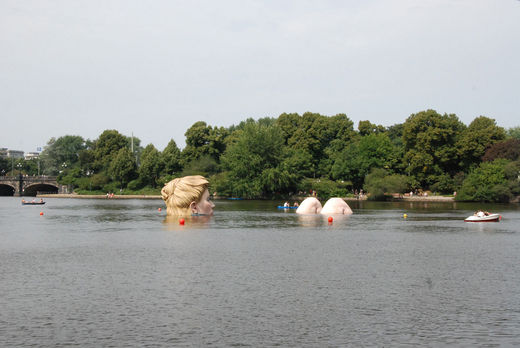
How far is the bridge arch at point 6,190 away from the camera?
7145 inches

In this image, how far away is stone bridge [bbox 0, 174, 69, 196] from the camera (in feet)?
558

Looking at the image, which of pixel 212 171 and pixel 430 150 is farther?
pixel 212 171

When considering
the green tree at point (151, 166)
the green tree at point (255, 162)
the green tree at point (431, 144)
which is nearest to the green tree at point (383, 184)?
the green tree at point (431, 144)

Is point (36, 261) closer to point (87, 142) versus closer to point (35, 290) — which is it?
point (35, 290)

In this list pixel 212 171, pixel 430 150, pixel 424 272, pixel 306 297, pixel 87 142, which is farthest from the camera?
pixel 87 142

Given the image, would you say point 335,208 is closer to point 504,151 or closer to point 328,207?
point 328,207

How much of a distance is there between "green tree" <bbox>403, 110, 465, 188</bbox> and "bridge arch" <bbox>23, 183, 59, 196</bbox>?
11727 cm

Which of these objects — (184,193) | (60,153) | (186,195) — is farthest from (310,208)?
(60,153)

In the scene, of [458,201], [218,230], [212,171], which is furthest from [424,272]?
[212,171]

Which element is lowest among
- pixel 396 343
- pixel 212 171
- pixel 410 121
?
pixel 396 343

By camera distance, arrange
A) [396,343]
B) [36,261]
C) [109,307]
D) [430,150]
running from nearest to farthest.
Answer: [396,343]
[109,307]
[36,261]
[430,150]

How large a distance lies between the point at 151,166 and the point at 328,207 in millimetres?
86521

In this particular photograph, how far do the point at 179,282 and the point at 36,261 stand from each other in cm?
956

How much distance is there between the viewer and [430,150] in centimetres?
11050
